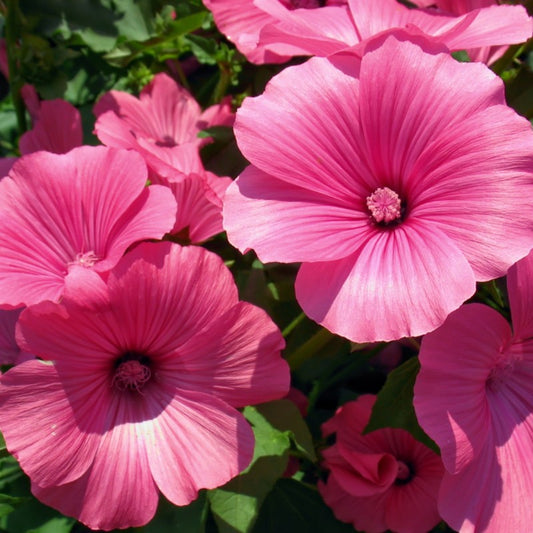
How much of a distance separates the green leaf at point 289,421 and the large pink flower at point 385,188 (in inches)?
10.4

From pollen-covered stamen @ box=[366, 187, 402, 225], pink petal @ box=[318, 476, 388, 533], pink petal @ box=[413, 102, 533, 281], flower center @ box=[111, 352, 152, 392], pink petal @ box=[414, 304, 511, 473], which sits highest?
pink petal @ box=[413, 102, 533, 281]

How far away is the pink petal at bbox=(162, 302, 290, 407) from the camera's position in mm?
853

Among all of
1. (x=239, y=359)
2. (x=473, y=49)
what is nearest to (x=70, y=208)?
(x=239, y=359)

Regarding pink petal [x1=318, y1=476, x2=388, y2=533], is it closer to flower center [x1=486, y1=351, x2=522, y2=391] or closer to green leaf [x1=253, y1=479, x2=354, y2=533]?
green leaf [x1=253, y1=479, x2=354, y2=533]

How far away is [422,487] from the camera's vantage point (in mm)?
1157

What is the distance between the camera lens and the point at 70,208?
0.92 m

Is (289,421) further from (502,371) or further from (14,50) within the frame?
(14,50)

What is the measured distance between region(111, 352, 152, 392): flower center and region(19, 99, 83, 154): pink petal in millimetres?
386

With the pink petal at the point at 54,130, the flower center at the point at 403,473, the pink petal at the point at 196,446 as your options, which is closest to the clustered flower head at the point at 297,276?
the pink petal at the point at 196,446

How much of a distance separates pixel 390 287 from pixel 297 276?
10cm

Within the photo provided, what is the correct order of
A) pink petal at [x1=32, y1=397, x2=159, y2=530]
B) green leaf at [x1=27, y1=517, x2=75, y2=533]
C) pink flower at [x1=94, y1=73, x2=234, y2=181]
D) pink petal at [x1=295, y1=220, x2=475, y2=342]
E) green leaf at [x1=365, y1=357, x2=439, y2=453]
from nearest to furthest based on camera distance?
pink petal at [x1=295, y1=220, x2=475, y2=342] < pink petal at [x1=32, y1=397, x2=159, y2=530] < green leaf at [x1=365, y1=357, x2=439, y2=453] < green leaf at [x1=27, y1=517, x2=75, y2=533] < pink flower at [x1=94, y1=73, x2=234, y2=181]

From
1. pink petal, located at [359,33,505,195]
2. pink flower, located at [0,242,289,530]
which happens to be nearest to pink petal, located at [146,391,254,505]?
pink flower, located at [0,242,289,530]

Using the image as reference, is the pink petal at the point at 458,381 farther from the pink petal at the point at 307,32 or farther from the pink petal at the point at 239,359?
the pink petal at the point at 307,32

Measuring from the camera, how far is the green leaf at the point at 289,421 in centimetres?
98
